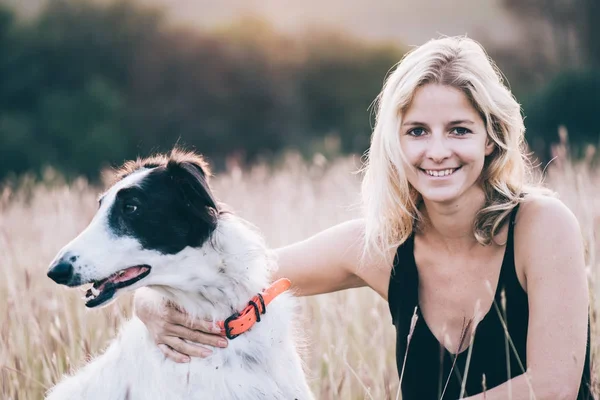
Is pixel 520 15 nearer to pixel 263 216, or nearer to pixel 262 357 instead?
pixel 263 216

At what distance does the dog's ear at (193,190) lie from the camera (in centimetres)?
300

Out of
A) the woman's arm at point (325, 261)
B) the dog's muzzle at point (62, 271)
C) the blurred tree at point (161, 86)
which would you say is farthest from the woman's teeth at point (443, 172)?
the blurred tree at point (161, 86)

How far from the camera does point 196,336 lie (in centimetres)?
298

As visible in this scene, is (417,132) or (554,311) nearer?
(554,311)

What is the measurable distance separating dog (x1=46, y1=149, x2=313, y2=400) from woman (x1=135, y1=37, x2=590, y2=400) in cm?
9

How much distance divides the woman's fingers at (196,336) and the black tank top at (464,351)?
94 centimetres

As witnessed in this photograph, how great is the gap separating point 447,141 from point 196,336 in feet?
4.67

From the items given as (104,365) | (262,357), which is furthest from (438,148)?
(104,365)

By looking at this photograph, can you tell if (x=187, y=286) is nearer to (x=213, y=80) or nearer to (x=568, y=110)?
(x=568, y=110)

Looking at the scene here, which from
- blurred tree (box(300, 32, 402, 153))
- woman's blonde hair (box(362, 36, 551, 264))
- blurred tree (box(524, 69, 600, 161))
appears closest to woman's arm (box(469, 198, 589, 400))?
woman's blonde hair (box(362, 36, 551, 264))

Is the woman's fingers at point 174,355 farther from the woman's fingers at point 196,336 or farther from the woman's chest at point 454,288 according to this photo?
the woman's chest at point 454,288

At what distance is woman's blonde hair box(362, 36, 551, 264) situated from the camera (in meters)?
3.09

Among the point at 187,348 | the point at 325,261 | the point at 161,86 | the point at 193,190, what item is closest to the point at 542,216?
the point at 325,261

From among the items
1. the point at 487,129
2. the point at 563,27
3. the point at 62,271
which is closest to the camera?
the point at 62,271
